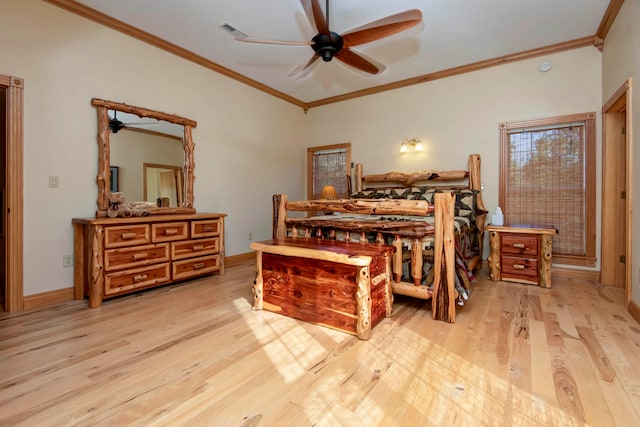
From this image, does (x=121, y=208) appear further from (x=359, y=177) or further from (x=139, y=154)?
(x=359, y=177)

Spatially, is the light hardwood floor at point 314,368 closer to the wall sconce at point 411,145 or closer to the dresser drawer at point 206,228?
the dresser drawer at point 206,228

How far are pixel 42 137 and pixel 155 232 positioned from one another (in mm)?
1278

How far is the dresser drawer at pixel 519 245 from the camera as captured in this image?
3.27 m

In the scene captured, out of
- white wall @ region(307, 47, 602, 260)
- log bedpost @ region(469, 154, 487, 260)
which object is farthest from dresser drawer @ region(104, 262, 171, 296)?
log bedpost @ region(469, 154, 487, 260)

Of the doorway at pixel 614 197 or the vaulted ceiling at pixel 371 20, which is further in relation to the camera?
the doorway at pixel 614 197

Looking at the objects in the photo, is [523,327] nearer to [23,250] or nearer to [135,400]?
[135,400]

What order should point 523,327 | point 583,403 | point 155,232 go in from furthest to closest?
1. point 155,232
2. point 523,327
3. point 583,403

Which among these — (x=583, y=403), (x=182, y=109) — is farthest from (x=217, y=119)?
(x=583, y=403)

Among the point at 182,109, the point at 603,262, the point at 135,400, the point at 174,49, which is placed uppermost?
the point at 174,49

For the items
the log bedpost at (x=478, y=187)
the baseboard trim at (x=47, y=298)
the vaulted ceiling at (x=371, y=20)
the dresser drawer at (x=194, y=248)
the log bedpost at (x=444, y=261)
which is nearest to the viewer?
the log bedpost at (x=444, y=261)

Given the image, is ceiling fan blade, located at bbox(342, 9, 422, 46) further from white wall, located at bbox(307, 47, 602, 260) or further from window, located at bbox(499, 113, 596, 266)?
window, located at bbox(499, 113, 596, 266)

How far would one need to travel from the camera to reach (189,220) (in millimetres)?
3385

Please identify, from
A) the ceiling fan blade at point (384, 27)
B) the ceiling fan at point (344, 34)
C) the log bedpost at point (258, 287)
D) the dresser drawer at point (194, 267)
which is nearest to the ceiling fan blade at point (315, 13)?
the ceiling fan at point (344, 34)

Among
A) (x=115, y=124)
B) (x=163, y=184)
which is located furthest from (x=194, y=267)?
(x=115, y=124)
